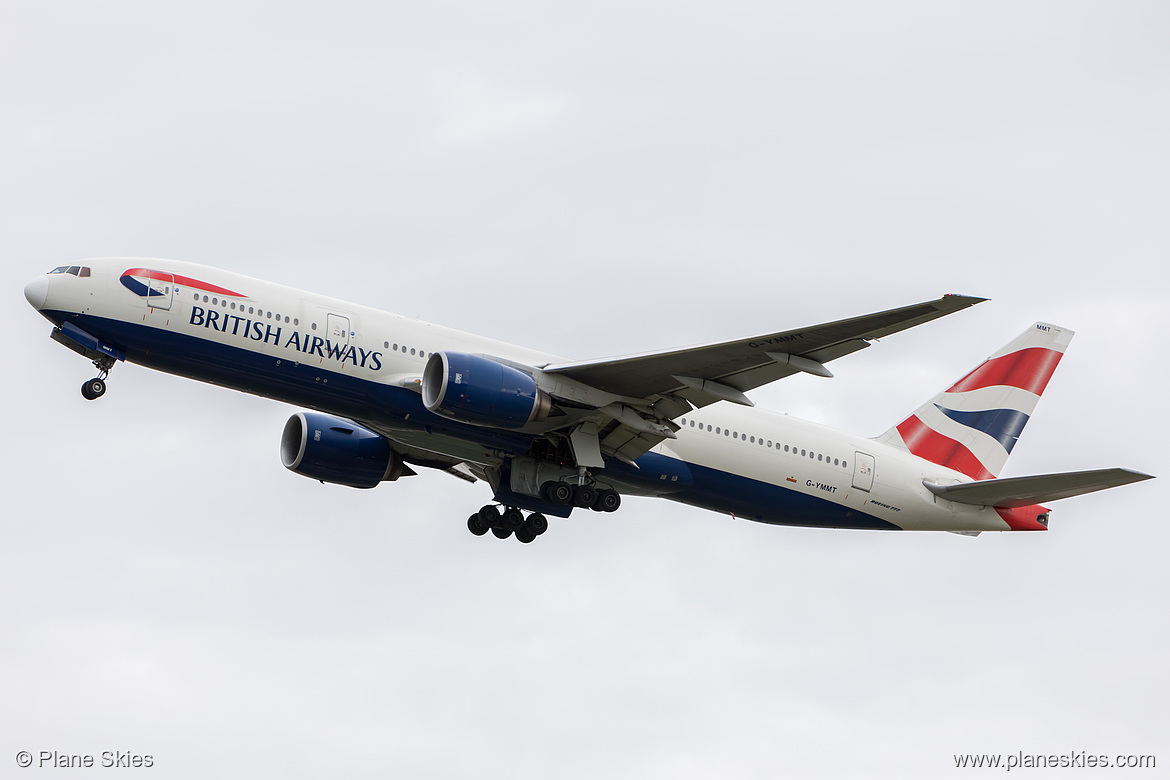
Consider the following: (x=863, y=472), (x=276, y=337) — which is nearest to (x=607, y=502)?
(x=863, y=472)

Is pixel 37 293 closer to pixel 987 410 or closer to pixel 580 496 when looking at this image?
pixel 580 496

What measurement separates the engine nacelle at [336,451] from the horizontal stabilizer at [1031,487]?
49.4ft

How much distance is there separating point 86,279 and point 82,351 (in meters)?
1.60

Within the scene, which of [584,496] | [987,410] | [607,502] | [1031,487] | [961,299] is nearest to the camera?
[961,299]

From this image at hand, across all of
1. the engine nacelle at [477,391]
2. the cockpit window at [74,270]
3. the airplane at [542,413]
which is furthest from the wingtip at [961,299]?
the cockpit window at [74,270]

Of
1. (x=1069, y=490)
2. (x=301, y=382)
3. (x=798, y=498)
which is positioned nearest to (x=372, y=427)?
(x=301, y=382)

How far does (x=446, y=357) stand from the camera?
2806cm

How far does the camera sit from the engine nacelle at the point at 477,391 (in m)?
27.9

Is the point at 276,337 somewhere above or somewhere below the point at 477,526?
above

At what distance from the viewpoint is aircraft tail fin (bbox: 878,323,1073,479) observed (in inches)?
1435

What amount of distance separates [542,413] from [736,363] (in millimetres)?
4677

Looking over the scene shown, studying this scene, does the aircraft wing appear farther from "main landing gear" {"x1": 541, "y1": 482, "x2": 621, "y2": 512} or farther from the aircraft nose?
the aircraft nose

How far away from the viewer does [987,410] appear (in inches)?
1483

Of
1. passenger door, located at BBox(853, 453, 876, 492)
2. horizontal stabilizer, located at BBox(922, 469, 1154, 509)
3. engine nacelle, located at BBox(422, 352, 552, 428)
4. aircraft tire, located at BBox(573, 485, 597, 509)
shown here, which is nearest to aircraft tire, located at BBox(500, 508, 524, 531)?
aircraft tire, located at BBox(573, 485, 597, 509)
